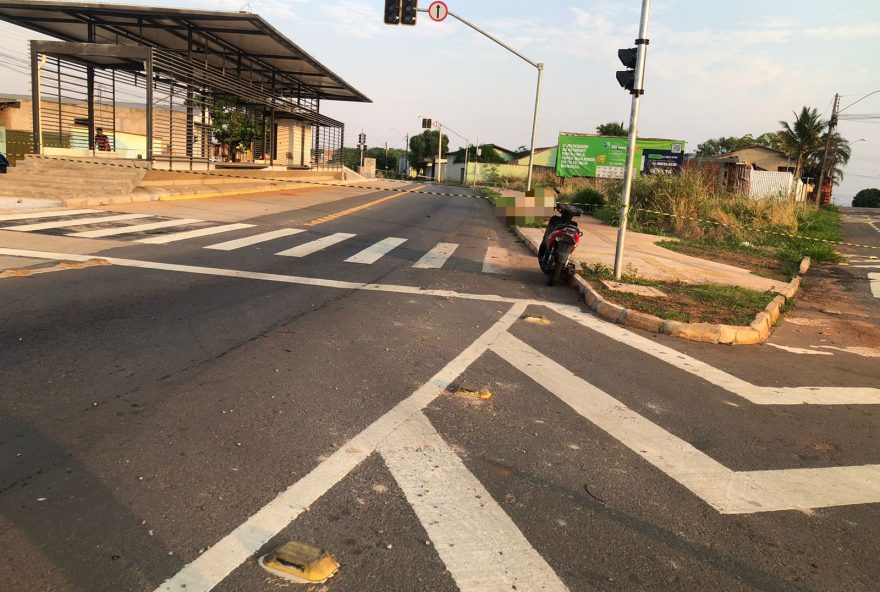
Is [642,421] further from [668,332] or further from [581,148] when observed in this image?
[581,148]

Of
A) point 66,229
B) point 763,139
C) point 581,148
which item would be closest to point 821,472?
point 66,229

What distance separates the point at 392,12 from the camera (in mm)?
18547

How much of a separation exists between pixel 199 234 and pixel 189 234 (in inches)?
7.1

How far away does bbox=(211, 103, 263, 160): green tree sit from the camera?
30.6m

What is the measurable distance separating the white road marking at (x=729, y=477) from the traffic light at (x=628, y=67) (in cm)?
633

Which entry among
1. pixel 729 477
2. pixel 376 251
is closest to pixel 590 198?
pixel 376 251

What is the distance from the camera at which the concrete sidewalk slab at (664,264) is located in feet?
35.4

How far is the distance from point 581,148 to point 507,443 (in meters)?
42.8

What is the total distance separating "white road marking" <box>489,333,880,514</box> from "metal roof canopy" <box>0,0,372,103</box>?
70.6 feet

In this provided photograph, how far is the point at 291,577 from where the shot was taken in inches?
101

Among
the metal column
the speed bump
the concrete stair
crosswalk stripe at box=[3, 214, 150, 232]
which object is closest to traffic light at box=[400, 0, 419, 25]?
the concrete stair

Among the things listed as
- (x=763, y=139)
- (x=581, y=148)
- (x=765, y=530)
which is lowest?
(x=765, y=530)

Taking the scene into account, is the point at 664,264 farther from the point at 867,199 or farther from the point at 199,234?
the point at 867,199

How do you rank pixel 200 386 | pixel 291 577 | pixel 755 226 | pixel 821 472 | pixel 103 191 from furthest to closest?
pixel 755 226 → pixel 103 191 → pixel 200 386 → pixel 821 472 → pixel 291 577
